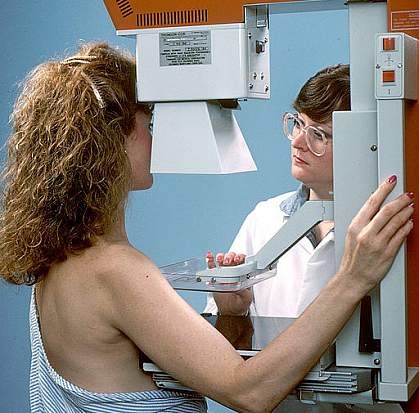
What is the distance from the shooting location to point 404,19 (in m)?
1.39

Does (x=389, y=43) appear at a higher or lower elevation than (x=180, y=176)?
higher

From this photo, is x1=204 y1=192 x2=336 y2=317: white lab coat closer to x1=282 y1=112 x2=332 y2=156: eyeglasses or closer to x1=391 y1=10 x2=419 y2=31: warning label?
x1=282 y1=112 x2=332 y2=156: eyeglasses

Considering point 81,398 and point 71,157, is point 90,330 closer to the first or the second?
point 81,398

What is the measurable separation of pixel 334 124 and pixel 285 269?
34.8 inches

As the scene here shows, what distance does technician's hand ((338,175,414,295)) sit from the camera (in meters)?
1.36

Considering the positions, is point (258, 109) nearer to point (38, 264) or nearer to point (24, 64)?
point (24, 64)

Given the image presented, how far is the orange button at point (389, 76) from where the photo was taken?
1.35m

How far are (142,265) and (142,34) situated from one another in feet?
1.29

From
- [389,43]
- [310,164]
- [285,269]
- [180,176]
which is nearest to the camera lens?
[389,43]

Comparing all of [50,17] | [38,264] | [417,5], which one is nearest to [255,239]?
[38,264]

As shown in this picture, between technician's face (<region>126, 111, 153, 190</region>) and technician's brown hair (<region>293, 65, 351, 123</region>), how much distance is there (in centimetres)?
Answer: 64

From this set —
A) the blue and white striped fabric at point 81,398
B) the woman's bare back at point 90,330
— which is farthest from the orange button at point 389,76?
the blue and white striped fabric at point 81,398

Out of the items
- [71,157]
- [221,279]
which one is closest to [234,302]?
[221,279]

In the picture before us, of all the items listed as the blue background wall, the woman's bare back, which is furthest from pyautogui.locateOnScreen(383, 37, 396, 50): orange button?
the blue background wall
